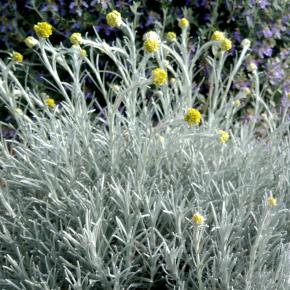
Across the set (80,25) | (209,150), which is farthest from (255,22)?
(209,150)

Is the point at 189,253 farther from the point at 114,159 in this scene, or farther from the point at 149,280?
the point at 114,159

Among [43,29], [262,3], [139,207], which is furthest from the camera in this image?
[262,3]

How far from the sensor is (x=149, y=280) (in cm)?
192

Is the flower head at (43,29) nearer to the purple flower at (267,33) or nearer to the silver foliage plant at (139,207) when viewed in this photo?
the silver foliage plant at (139,207)

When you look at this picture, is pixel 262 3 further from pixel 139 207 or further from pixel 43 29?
pixel 139 207

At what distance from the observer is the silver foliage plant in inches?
73.7

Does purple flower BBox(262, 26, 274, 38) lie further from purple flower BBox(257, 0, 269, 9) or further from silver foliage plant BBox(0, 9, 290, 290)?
silver foliage plant BBox(0, 9, 290, 290)

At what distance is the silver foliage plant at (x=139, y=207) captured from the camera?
187 cm

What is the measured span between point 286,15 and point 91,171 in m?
2.07

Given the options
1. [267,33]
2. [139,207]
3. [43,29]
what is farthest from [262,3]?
[139,207]

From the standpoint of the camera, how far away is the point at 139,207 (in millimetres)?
2076

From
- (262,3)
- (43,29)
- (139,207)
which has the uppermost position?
(43,29)

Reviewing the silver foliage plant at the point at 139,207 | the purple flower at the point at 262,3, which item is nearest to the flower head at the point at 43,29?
→ the silver foliage plant at the point at 139,207

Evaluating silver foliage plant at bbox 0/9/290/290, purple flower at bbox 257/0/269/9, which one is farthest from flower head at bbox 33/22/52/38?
purple flower at bbox 257/0/269/9
